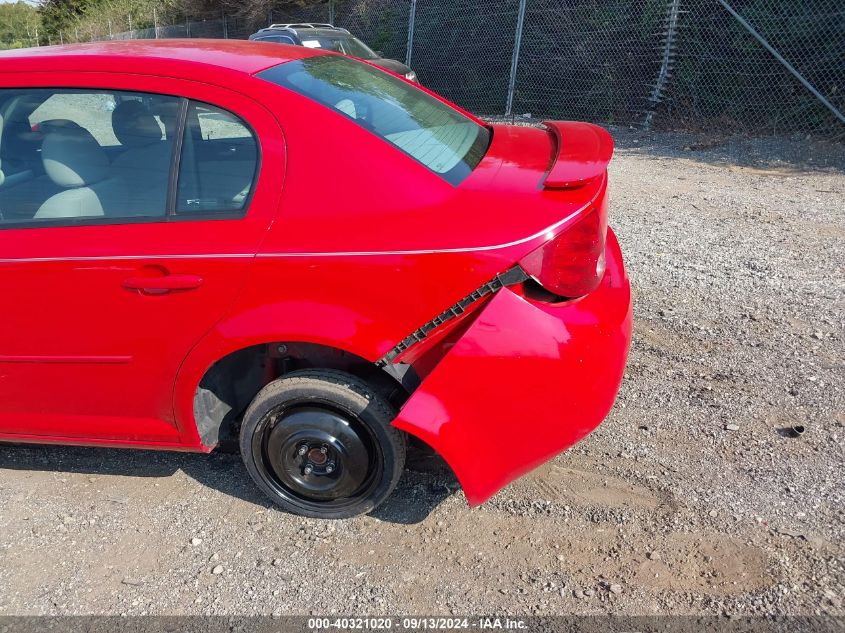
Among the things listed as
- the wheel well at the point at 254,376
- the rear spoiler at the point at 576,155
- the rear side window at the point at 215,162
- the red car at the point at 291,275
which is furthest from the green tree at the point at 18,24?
the rear spoiler at the point at 576,155

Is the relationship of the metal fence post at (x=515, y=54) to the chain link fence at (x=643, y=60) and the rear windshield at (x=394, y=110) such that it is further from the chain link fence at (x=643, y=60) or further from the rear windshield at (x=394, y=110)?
the rear windshield at (x=394, y=110)

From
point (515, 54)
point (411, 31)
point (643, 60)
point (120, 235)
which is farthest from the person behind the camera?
point (411, 31)

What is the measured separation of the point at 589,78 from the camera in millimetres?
12711

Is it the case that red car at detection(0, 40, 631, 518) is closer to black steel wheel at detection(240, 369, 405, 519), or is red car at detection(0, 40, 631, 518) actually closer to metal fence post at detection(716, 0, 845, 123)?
black steel wheel at detection(240, 369, 405, 519)

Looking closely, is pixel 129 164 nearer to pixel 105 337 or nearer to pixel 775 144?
pixel 105 337

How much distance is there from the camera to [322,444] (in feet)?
9.23

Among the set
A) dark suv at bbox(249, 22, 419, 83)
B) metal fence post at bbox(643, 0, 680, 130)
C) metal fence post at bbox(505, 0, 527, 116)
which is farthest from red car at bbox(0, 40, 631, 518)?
metal fence post at bbox(505, 0, 527, 116)

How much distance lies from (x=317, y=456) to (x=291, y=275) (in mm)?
790

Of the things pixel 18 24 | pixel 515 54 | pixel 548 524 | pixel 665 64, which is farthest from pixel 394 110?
pixel 18 24

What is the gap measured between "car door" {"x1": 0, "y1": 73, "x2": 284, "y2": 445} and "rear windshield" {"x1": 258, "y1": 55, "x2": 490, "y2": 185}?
334mm

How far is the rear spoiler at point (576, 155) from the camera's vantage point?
2559mm

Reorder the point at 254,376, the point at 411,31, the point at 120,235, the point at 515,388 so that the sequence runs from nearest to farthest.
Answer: the point at 515,388, the point at 120,235, the point at 254,376, the point at 411,31

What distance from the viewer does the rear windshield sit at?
8.96 feet

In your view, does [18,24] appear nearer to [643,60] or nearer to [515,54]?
[515,54]
